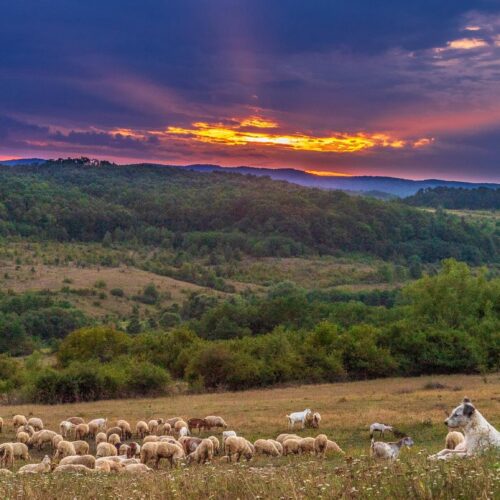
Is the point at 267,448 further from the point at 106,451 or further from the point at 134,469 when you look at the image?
the point at 134,469

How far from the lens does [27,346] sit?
79000mm

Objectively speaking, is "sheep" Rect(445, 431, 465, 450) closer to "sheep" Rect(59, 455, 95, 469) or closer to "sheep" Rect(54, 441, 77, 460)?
"sheep" Rect(59, 455, 95, 469)

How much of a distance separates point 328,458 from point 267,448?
6.17 feet

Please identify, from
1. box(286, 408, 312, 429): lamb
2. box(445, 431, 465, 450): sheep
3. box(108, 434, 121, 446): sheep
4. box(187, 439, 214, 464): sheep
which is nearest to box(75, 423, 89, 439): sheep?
box(108, 434, 121, 446): sheep

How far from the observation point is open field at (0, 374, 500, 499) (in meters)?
7.44

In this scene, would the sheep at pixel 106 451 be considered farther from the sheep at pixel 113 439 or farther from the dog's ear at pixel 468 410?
the dog's ear at pixel 468 410

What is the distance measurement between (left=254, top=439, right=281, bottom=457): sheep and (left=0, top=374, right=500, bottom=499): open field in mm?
522

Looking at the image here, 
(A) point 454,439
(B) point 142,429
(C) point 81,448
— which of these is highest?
(A) point 454,439

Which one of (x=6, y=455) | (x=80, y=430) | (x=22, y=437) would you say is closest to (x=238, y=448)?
(x=6, y=455)

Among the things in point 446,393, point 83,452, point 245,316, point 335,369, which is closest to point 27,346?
point 245,316

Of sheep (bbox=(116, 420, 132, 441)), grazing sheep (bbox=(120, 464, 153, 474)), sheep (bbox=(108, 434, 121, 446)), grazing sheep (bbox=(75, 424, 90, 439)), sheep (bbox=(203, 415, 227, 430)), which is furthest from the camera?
sheep (bbox=(203, 415, 227, 430))

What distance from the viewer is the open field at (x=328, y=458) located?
744cm

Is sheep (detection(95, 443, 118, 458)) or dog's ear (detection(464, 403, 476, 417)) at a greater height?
dog's ear (detection(464, 403, 476, 417))

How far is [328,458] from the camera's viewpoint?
59.5 ft
